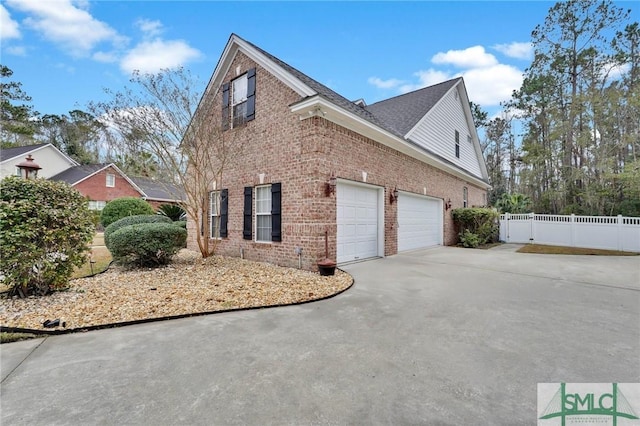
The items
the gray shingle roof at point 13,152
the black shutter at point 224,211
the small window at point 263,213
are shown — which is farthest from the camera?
the gray shingle roof at point 13,152

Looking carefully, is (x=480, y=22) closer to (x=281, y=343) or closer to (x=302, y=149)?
(x=302, y=149)

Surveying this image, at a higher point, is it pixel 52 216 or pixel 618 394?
pixel 52 216

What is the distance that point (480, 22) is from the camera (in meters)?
8.59

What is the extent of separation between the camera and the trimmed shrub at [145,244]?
6566mm

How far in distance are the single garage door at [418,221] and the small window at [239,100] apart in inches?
226

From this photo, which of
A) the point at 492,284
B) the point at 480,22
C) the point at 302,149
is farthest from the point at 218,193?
the point at 480,22

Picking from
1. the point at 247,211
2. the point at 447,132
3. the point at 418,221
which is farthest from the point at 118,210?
the point at 447,132

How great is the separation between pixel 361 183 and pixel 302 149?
2.03 metres

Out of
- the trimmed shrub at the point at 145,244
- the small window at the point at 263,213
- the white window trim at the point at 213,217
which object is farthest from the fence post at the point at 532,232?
the trimmed shrub at the point at 145,244

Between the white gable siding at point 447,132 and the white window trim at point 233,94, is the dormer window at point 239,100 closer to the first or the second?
the white window trim at point 233,94

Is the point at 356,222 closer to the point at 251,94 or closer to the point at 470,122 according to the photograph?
the point at 251,94

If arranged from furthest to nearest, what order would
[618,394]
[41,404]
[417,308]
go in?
[417,308], [618,394], [41,404]

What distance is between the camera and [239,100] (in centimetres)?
896

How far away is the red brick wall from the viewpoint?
2367cm
